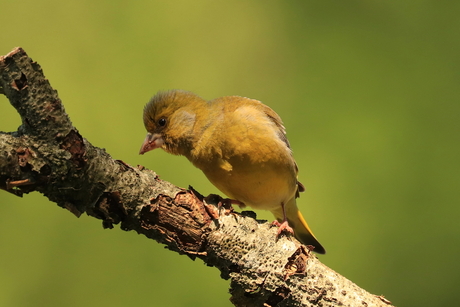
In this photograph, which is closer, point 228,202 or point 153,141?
point 228,202

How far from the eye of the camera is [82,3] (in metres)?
2.75

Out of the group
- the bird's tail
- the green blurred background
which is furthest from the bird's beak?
the bird's tail

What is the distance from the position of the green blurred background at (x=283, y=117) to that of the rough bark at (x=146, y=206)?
1083 mm

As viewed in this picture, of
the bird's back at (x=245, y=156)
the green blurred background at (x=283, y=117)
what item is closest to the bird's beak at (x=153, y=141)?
the bird's back at (x=245, y=156)

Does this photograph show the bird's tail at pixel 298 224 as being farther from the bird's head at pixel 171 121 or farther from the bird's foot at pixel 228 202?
the bird's head at pixel 171 121

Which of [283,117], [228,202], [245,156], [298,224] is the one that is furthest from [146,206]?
[283,117]

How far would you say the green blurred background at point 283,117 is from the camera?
2516mm

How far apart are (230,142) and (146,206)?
549mm

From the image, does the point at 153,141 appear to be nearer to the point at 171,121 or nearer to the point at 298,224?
the point at 171,121

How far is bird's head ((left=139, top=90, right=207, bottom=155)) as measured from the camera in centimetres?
204

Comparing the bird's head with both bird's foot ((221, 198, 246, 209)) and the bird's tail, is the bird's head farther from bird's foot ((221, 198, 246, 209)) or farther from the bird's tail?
the bird's tail

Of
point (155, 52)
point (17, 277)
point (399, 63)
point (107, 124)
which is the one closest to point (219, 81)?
point (155, 52)

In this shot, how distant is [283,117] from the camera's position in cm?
289

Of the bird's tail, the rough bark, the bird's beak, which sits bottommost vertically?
the rough bark
